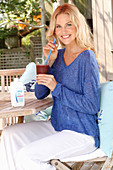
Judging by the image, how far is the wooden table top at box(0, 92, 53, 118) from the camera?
70.0 inches

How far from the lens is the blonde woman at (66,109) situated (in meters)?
1.70

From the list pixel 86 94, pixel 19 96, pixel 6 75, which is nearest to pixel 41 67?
pixel 19 96

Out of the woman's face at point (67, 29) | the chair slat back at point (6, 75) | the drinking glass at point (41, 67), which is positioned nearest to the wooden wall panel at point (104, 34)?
the chair slat back at point (6, 75)

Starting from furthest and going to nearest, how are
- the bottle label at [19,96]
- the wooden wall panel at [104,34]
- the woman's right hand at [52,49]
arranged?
the wooden wall panel at [104,34], the woman's right hand at [52,49], the bottle label at [19,96]

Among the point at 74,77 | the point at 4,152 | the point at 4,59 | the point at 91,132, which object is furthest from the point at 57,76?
the point at 4,59

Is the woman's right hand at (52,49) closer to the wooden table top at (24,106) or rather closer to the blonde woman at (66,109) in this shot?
the blonde woman at (66,109)

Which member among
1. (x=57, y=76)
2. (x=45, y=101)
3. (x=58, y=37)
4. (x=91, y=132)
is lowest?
(x=91, y=132)

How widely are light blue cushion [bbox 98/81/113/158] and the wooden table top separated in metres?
0.39

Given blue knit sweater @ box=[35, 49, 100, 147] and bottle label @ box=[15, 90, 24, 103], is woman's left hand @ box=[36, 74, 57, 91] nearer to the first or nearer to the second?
blue knit sweater @ box=[35, 49, 100, 147]

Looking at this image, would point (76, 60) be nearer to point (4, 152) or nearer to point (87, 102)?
point (87, 102)

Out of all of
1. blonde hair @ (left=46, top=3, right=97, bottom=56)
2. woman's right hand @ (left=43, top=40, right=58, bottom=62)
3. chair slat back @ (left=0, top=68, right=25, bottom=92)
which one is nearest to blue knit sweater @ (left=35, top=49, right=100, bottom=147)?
blonde hair @ (left=46, top=3, right=97, bottom=56)

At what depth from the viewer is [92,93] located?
5.72 ft

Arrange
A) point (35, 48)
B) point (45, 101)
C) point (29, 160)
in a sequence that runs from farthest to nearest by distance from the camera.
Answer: point (35, 48)
point (45, 101)
point (29, 160)

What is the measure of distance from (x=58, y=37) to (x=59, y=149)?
821 millimetres
